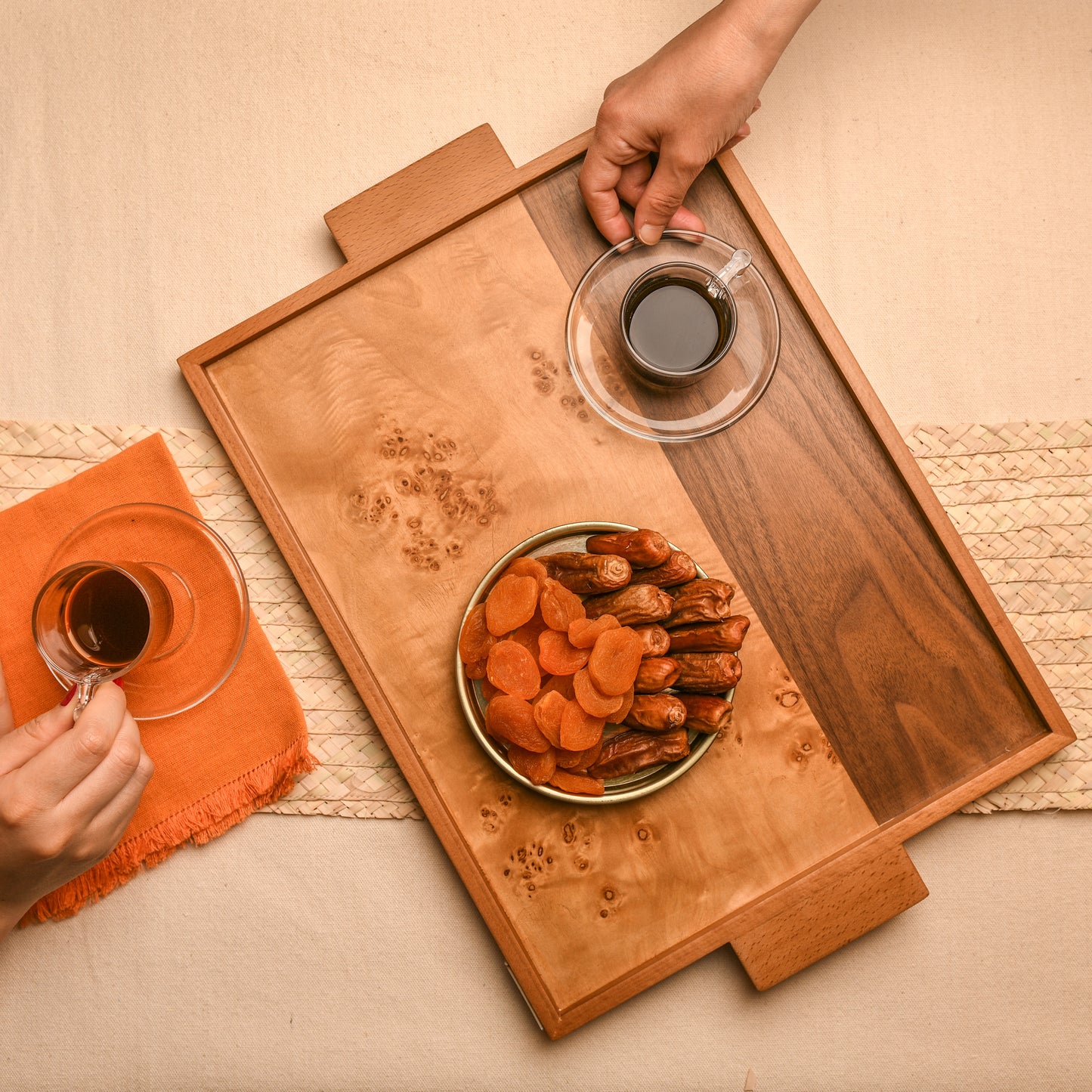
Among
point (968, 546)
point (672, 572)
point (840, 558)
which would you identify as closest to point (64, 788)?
point (672, 572)

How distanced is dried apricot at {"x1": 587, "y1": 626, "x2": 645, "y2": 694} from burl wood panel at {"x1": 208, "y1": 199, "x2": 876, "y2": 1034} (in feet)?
0.54

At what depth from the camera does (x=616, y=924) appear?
3.03 ft

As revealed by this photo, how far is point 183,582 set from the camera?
3.08 ft

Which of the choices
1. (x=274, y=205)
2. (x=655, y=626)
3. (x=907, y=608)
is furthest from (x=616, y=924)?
(x=274, y=205)

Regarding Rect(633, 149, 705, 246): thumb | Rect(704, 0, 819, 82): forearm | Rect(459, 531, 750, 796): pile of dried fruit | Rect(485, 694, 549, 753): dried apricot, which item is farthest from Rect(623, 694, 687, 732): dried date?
Rect(704, 0, 819, 82): forearm

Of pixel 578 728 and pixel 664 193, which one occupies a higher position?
pixel 664 193

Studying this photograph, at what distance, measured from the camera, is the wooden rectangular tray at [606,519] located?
3.05 feet

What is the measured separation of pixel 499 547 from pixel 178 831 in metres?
0.51

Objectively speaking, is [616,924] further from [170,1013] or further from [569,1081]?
[170,1013]

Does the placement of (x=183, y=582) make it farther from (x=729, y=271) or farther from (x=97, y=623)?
(x=729, y=271)

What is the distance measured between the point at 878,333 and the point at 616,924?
2.70 ft

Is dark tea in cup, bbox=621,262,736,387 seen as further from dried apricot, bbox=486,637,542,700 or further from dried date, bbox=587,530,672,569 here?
dried apricot, bbox=486,637,542,700

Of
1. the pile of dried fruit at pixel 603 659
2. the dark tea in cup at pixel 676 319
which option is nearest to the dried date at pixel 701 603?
the pile of dried fruit at pixel 603 659

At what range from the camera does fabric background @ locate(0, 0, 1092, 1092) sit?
0.99m
